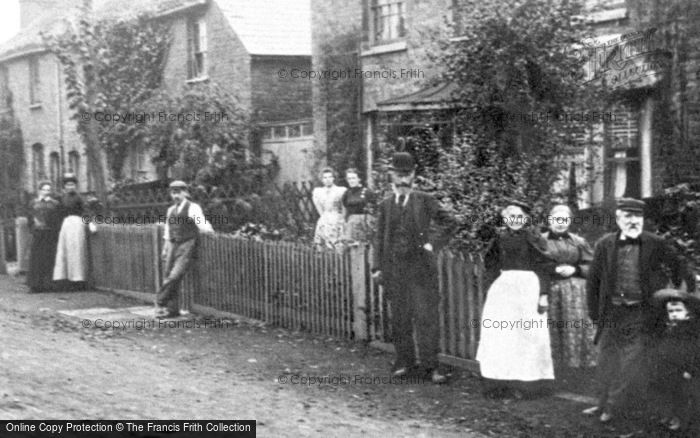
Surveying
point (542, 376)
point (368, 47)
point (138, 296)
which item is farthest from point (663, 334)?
point (368, 47)

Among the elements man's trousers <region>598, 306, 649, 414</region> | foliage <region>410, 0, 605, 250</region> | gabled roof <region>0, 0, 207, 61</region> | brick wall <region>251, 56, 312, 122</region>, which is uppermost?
gabled roof <region>0, 0, 207, 61</region>

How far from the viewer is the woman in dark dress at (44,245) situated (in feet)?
55.5

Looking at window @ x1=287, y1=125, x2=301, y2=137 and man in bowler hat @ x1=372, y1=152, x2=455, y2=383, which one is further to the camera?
window @ x1=287, y1=125, x2=301, y2=137

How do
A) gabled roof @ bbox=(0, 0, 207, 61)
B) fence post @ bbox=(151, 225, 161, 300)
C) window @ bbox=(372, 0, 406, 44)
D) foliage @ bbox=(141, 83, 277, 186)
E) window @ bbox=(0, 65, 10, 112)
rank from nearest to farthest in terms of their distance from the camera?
fence post @ bbox=(151, 225, 161, 300) < window @ bbox=(372, 0, 406, 44) < foliage @ bbox=(141, 83, 277, 186) < gabled roof @ bbox=(0, 0, 207, 61) < window @ bbox=(0, 65, 10, 112)

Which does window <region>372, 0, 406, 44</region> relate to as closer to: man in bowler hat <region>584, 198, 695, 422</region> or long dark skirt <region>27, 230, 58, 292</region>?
long dark skirt <region>27, 230, 58, 292</region>

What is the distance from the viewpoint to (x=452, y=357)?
9.76m

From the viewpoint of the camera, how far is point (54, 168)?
34625mm

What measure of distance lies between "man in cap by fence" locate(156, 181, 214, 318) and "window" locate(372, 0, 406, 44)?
785 cm

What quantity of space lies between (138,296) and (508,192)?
7.30 meters

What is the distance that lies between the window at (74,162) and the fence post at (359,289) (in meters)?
23.9

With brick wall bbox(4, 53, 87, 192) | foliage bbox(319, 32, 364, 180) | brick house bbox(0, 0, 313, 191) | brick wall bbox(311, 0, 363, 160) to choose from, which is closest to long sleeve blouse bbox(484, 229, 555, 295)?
foliage bbox(319, 32, 364, 180)

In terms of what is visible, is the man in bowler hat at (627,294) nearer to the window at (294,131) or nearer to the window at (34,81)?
the window at (294,131)

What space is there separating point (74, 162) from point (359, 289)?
80.2 feet

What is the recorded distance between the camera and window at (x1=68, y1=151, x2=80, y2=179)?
33.3 m
